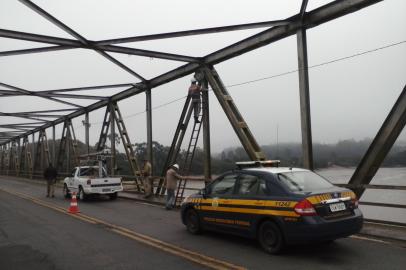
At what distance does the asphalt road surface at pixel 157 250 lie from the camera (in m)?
6.51

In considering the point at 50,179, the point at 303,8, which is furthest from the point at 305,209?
the point at 50,179

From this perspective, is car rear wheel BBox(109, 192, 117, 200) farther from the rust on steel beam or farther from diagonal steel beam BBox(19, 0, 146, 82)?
the rust on steel beam

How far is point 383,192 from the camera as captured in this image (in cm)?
962

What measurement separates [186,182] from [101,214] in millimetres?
3428

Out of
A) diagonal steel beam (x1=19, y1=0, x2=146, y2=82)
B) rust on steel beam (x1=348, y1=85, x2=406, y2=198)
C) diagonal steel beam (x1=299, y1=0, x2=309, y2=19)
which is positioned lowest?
rust on steel beam (x1=348, y1=85, x2=406, y2=198)

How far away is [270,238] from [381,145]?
3.77 m

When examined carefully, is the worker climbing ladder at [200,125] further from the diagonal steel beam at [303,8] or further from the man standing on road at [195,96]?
the diagonal steel beam at [303,8]

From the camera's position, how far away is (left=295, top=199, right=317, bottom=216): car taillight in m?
6.62

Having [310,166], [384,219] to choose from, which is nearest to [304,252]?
[384,219]

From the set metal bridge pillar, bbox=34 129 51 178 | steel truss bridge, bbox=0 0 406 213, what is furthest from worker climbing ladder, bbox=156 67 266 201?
metal bridge pillar, bbox=34 129 51 178

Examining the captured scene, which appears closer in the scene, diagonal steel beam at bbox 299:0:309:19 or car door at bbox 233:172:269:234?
car door at bbox 233:172:269:234

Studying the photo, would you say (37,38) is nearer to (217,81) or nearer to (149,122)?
(217,81)

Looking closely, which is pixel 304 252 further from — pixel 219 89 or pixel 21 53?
pixel 21 53

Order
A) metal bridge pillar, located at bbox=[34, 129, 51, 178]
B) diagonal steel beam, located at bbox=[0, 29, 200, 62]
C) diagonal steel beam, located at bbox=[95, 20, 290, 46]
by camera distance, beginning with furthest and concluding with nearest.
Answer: metal bridge pillar, located at bbox=[34, 129, 51, 178] → diagonal steel beam, located at bbox=[0, 29, 200, 62] → diagonal steel beam, located at bbox=[95, 20, 290, 46]
